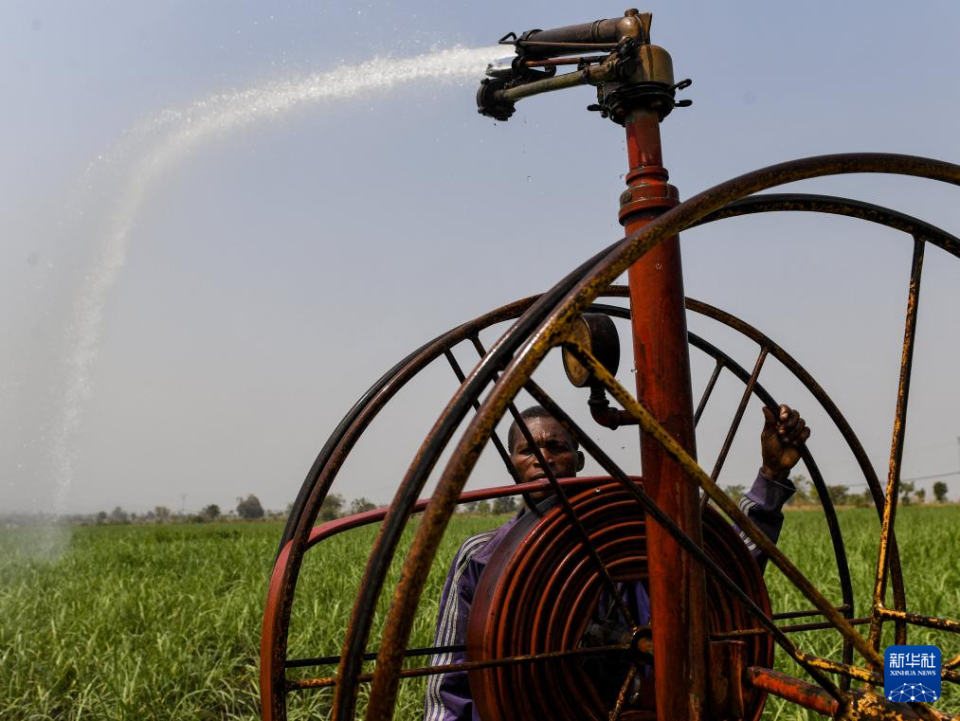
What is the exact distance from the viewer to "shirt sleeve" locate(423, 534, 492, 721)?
2.45m

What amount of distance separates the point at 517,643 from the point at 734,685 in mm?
544

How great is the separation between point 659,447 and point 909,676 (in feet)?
1.72

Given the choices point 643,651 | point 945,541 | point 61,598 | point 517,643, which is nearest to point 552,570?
point 517,643

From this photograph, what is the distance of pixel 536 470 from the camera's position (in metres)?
3.01

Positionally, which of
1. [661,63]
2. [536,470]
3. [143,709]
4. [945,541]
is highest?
[661,63]

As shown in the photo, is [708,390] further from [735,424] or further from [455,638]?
[455,638]

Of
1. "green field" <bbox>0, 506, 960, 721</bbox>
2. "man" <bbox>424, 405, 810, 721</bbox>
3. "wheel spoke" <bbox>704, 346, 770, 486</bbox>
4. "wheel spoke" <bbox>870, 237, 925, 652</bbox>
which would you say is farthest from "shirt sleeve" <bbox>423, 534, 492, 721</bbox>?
"green field" <bbox>0, 506, 960, 721</bbox>

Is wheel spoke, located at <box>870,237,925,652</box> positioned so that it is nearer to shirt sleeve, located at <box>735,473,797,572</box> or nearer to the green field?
shirt sleeve, located at <box>735,473,797,572</box>

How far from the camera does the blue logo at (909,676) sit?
126 centimetres

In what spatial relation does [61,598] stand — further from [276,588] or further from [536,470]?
[276,588]

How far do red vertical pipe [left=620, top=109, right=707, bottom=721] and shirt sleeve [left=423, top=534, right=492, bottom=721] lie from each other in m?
1.06

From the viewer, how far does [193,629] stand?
6.08m

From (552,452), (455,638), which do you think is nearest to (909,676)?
(455,638)

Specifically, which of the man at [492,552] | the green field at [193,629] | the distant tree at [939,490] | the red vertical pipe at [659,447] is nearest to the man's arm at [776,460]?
the man at [492,552]
